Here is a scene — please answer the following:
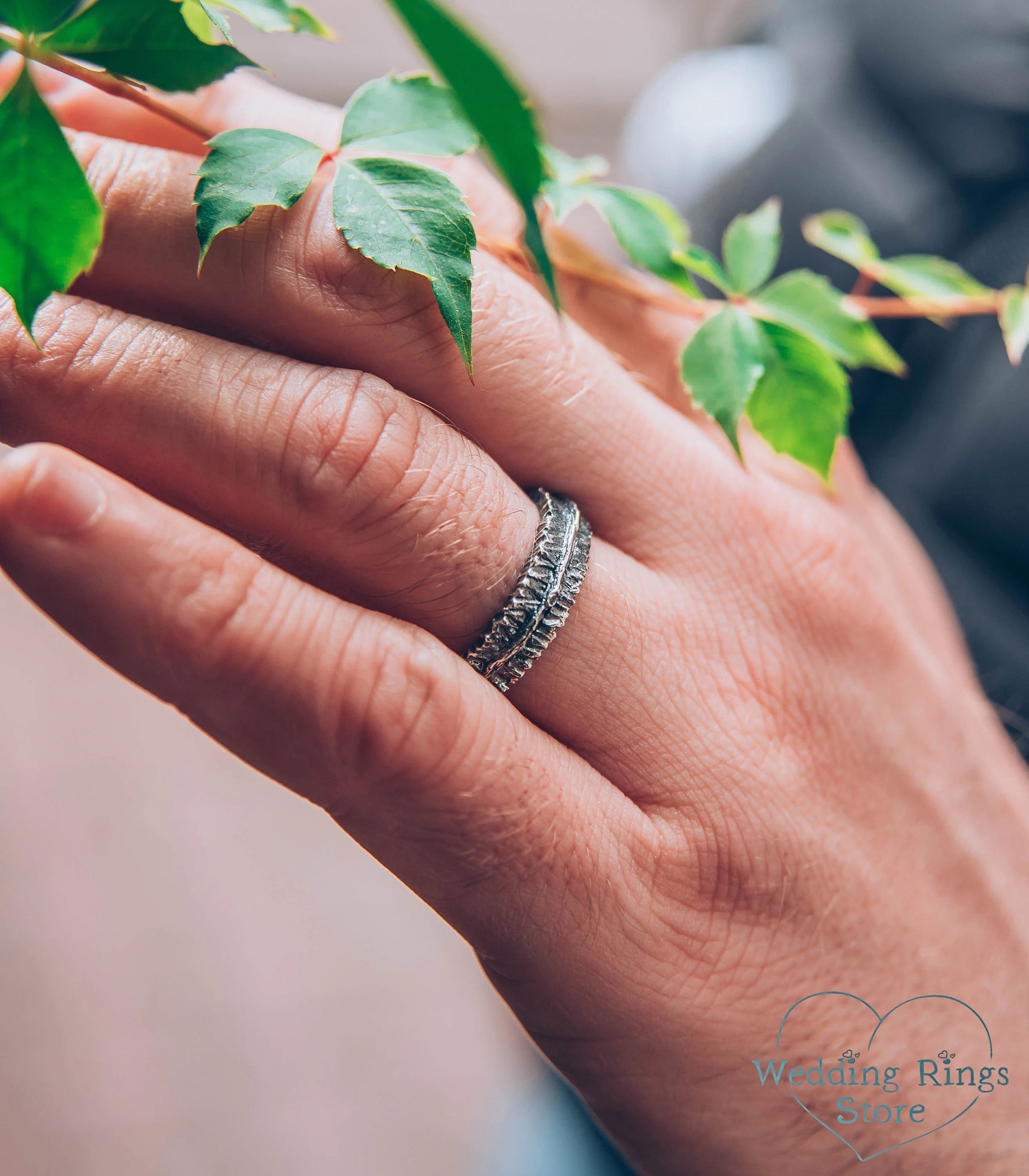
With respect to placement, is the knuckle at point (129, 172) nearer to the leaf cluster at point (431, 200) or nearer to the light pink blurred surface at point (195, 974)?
the leaf cluster at point (431, 200)

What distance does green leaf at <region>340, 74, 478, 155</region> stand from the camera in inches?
18.1

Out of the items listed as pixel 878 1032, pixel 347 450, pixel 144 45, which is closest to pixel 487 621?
pixel 347 450

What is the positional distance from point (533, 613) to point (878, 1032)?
439mm

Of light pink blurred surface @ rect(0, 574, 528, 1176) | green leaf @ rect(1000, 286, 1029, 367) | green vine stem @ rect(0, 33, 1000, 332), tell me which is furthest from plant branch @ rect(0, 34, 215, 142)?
light pink blurred surface @ rect(0, 574, 528, 1176)

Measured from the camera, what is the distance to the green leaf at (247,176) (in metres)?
0.41

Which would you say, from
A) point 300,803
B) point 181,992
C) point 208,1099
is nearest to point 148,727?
point 300,803

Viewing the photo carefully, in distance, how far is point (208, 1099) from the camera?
149 centimetres

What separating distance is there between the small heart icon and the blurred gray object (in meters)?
0.48

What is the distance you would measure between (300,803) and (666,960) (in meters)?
1.34

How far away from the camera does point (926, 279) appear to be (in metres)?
0.71

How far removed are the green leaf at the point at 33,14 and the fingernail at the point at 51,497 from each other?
19cm

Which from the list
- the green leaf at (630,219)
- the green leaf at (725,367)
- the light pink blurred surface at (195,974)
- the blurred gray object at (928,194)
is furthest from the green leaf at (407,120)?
the light pink blurred surface at (195,974)

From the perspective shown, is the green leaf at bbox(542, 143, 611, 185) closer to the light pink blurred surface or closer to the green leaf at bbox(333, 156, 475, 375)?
the green leaf at bbox(333, 156, 475, 375)

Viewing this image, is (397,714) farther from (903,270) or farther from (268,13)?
(903,270)
